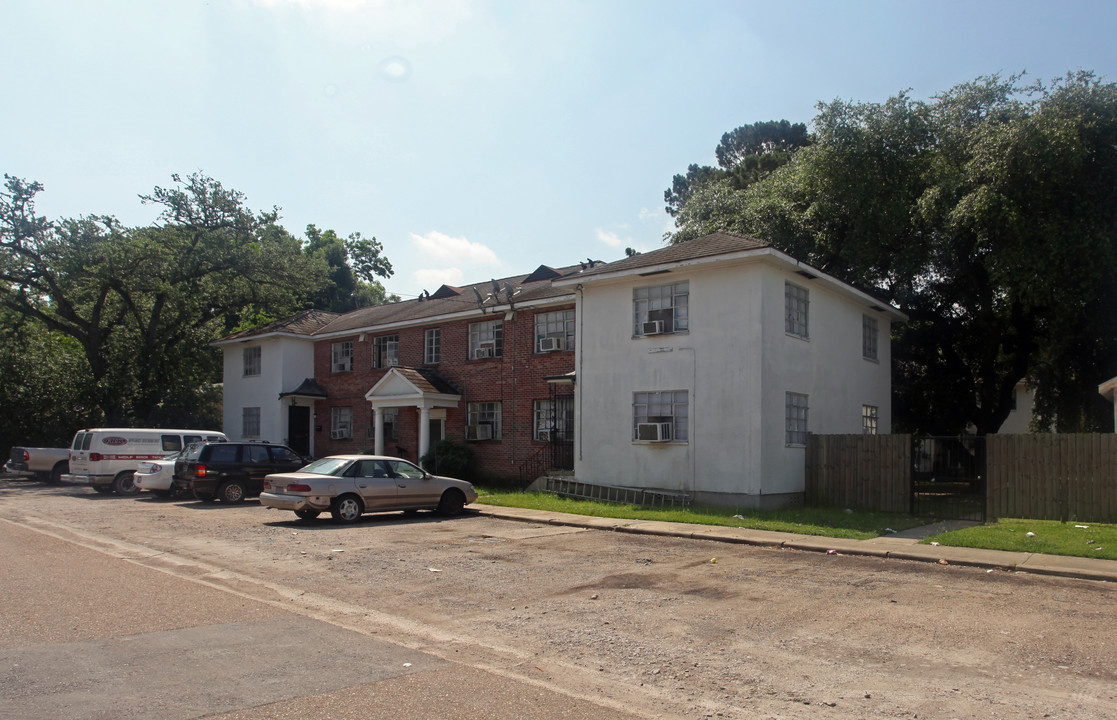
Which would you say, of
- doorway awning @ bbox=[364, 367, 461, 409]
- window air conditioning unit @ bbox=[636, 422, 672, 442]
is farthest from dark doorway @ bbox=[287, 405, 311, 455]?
window air conditioning unit @ bbox=[636, 422, 672, 442]

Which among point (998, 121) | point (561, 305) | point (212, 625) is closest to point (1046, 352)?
point (998, 121)

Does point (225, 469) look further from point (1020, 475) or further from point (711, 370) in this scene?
point (1020, 475)

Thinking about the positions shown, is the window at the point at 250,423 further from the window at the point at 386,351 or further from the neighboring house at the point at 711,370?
the neighboring house at the point at 711,370

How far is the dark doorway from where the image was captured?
31.5 m

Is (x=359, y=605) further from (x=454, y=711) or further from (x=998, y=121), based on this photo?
(x=998, y=121)

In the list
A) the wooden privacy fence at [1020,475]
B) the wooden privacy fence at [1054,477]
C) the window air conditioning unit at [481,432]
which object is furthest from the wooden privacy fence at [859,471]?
the window air conditioning unit at [481,432]

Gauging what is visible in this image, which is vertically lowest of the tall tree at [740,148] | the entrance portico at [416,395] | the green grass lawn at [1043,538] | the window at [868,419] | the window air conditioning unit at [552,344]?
the green grass lawn at [1043,538]

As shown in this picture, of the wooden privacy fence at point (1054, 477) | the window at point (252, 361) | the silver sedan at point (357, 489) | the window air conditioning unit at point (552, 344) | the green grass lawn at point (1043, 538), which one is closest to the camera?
the green grass lawn at point (1043, 538)

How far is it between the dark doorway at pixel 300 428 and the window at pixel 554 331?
1201 cm

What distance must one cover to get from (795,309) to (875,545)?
7904 millimetres

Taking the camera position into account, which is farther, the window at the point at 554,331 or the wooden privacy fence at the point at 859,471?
the window at the point at 554,331

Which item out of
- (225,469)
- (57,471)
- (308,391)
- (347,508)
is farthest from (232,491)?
(57,471)

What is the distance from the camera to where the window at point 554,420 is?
23.4 m

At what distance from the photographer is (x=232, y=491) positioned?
806 inches
